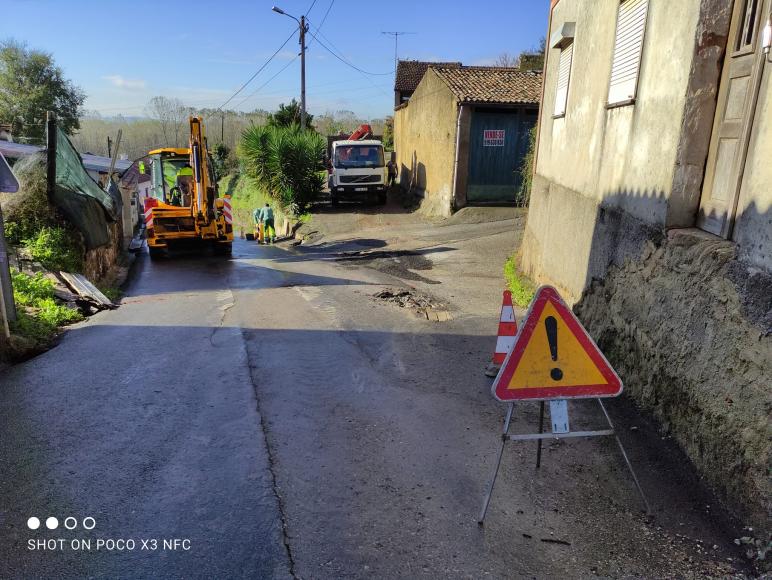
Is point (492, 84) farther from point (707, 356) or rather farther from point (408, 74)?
point (408, 74)

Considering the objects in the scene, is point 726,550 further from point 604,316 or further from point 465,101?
point 465,101

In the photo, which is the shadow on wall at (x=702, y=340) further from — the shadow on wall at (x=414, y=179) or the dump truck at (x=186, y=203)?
the shadow on wall at (x=414, y=179)

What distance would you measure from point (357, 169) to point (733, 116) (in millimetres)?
20345

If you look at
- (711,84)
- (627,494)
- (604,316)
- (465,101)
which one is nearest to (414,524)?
(627,494)

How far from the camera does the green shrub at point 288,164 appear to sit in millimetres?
25641

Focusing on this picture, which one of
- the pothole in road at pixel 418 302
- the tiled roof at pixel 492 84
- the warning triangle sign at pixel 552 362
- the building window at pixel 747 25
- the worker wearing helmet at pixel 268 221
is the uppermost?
the tiled roof at pixel 492 84

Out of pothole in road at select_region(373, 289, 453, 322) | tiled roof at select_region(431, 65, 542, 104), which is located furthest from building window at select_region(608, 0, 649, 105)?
tiled roof at select_region(431, 65, 542, 104)

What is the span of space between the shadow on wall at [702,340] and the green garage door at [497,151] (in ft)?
48.4

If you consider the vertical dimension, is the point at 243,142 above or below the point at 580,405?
above

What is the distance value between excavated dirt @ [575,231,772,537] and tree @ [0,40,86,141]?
5586 centimetres

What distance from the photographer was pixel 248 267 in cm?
1414

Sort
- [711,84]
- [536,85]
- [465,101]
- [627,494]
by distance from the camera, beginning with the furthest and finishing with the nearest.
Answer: [536,85] → [465,101] → [711,84] → [627,494]

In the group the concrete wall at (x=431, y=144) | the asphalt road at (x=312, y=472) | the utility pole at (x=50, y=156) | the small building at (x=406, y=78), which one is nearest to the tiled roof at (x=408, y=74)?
the small building at (x=406, y=78)

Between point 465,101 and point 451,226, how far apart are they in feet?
14.3
